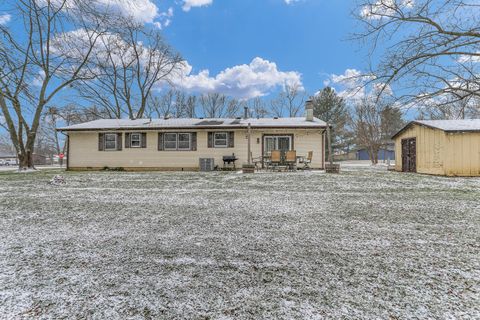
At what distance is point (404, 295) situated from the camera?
5.22 ft

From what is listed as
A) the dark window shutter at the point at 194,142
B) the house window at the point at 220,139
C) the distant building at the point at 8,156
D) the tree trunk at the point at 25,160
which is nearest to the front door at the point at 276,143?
the house window at the point at 220,139

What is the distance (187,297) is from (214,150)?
1183 centimetres

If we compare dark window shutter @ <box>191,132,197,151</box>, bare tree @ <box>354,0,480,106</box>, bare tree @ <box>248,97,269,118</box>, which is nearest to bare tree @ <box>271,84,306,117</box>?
bare tree @ <box>248,97,269,118</box>

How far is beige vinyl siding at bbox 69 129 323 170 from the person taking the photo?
13.0 meters

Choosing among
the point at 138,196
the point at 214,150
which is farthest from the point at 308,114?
the point at 138,196

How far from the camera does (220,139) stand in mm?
13289

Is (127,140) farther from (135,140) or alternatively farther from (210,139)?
(210,139)

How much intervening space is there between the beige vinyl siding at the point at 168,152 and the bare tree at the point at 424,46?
24.1 ft

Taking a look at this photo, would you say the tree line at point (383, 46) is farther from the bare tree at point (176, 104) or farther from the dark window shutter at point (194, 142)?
the bare tree at point (176, 104)

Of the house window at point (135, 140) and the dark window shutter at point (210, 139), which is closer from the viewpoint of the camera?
the dark window shutter at point (210, 139)

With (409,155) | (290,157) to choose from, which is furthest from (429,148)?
(290,157)

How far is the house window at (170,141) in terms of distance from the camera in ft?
44.6

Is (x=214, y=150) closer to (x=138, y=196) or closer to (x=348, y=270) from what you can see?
(x=138, y=196)

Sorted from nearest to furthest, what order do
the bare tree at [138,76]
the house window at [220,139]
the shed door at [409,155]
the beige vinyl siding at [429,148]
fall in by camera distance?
the beige vinyl siding at [429,148], the shed door at [409,155], the house window at [220,139], the bare tree at [138,76]
